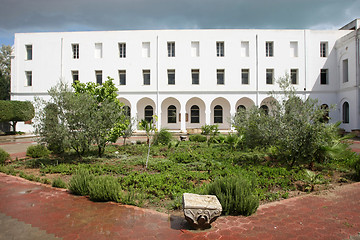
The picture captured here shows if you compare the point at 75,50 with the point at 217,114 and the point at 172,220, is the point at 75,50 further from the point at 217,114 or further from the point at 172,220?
the point at 172,220

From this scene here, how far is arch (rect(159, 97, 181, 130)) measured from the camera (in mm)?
27047

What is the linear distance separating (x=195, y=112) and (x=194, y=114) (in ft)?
0.86

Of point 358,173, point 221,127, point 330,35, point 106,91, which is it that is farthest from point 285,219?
point 330,35

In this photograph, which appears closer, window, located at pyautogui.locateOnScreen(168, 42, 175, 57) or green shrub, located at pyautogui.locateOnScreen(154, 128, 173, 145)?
green shrub, located at pyautogui.locateOnScreen(154, 128, 173, 145)

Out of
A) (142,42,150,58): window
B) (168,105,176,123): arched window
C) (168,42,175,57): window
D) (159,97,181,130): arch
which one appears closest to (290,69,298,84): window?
(159,97,181,130): arch

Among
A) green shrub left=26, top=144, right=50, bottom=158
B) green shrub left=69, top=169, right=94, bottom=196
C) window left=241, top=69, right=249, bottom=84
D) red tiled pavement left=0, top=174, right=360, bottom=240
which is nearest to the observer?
red tiled pavement left=0, top=174, right=360, bottom=240

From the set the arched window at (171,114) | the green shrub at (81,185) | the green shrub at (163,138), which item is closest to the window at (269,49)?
the arched window at (171,114)

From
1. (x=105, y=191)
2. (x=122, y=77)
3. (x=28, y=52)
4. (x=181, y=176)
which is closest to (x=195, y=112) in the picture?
(x=122, y=77)

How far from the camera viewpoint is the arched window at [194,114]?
27.3m

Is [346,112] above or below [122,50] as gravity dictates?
below

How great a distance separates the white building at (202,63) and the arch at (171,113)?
4.27 feet

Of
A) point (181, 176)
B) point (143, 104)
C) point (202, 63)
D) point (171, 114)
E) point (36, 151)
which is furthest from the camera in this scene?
point (171, 114)

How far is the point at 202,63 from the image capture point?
2538 cm

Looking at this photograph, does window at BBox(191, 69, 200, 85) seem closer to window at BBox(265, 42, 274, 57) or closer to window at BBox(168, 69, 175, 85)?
window at BBox(168, 69, 175, 85)
